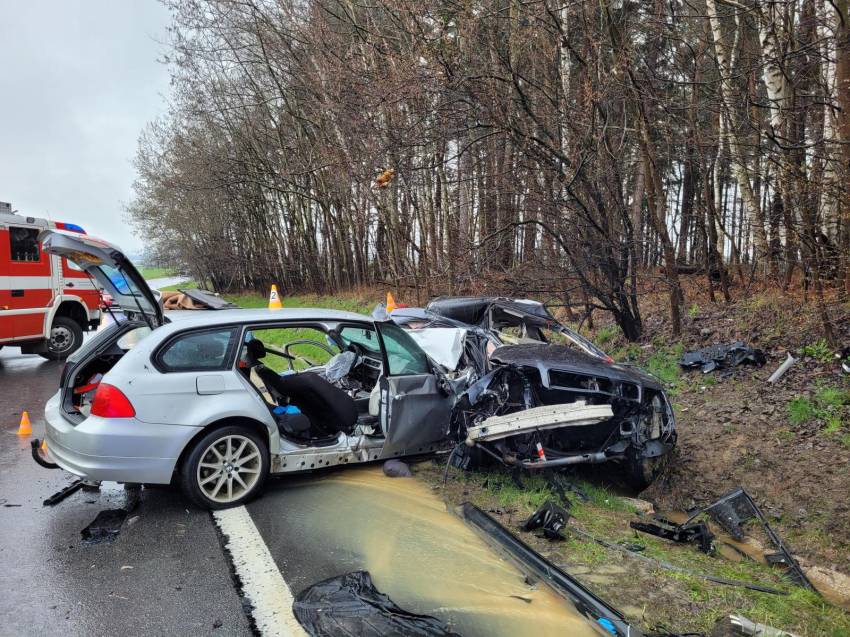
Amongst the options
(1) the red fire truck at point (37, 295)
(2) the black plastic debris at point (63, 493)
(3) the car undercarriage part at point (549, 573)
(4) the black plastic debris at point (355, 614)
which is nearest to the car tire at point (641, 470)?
(3) the car undercarriage part at point (549, 573)

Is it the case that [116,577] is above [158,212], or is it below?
below

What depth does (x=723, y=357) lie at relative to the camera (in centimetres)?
746

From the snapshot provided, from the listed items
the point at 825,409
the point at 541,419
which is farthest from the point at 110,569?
the point at 825,409

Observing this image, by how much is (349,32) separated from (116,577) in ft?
38.6

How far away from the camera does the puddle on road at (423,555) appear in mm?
3012

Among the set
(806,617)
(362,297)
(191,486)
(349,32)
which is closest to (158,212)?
(362,297)

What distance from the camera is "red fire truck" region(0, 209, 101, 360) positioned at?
1072 cm

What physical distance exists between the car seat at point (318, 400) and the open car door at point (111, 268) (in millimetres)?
1047

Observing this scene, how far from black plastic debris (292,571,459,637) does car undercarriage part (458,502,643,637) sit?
28.2 inches

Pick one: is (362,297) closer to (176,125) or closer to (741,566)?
(176,125)

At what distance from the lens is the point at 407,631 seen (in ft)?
9.09

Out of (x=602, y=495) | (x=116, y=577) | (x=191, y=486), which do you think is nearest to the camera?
(x=116, y=577)

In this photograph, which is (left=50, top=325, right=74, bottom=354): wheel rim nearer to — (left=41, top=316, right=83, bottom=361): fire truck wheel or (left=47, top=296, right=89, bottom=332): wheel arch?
(left=41, top=316, right=83, bottom=361): fire truck wheel

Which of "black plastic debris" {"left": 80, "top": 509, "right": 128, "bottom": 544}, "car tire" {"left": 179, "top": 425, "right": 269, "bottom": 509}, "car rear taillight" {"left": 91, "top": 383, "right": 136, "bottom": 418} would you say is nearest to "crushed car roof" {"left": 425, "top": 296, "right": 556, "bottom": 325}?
"car tire" {"left": 179, "top": 425, "right": 269, "bottom": 509}
